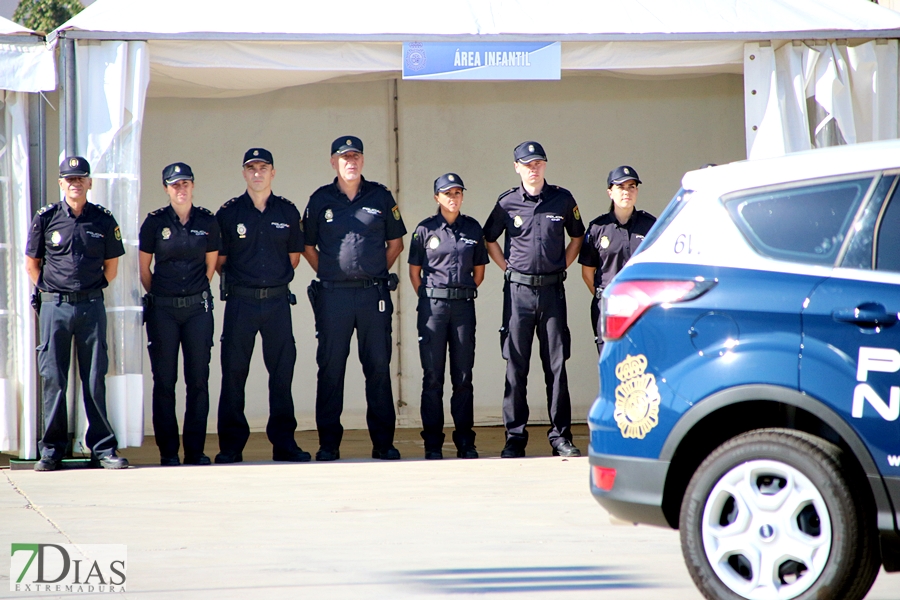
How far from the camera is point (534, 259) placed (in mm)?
8234

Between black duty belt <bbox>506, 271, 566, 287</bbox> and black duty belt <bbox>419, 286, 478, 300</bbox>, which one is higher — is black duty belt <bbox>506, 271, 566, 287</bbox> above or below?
above

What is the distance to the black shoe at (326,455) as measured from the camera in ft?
26.9

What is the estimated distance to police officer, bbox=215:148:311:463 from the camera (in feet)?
26.7

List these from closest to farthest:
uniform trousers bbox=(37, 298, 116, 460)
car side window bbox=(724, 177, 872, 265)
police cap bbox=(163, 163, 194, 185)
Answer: car side window bbox=(724, 177, 872, 265)
uniform trousers bbox=(37, 298, 116, 460)
police cap bbox=(163, 163, 194, 185)

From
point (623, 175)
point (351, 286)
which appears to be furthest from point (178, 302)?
point (623, 175)

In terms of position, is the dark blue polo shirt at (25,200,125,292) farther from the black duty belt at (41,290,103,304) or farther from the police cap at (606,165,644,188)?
the police cap at (606,165,644,188)

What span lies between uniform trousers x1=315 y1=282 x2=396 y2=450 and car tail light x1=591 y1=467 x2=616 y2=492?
4088 millimetres

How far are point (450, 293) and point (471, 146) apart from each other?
2.03 meters

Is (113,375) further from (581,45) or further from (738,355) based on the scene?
(738,355)

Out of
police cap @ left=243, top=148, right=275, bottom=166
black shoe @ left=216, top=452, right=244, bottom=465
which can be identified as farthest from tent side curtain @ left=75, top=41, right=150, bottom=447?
police cap @ left=243, top=148, right=275, bottom=166

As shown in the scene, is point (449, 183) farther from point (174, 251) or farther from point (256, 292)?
point (174, 251)

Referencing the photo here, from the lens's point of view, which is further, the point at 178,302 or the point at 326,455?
the point at 326,455

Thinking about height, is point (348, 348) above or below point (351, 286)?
below

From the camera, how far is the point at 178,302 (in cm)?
793
